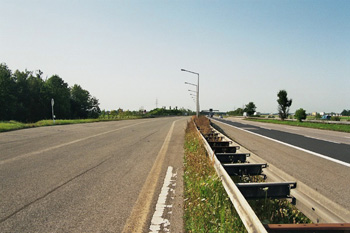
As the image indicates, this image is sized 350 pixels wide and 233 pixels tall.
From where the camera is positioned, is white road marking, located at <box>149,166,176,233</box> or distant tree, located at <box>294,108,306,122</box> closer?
white road marking, located at <box>149,166,176,233</box>

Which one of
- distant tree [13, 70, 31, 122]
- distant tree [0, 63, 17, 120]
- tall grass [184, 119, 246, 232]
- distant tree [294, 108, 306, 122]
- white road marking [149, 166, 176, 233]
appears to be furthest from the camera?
distant tree [13, 70, 31, 122]

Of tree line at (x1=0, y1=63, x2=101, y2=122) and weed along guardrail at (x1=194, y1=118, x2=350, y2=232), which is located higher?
tree line at (x1=0, y1=63, x2=101, y2=122)

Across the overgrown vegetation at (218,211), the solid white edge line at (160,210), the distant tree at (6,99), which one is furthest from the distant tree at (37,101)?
the overgrown vegetation at (218,211)

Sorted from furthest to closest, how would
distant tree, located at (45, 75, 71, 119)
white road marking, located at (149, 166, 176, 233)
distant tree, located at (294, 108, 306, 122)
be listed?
distant tree, located at (45, 75, 71, 119) → distant tree, located at (294, 108, 306, 122) → white road marking, located at (149, 166, 176, 233)

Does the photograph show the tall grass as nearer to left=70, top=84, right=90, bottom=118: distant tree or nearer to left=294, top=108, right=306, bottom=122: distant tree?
left=294, top=108, right=306, bottom=122: distant tree

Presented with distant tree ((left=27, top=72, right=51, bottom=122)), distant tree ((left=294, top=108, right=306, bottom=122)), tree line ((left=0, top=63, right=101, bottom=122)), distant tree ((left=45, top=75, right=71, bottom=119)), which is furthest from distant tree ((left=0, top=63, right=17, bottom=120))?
distant tree ((left=294, top=108, right=306, bottom=122))

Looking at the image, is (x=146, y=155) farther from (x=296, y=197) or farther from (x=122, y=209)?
(x=296, y=197)

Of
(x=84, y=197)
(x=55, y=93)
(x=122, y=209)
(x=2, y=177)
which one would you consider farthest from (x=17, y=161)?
(x=55, y=93)

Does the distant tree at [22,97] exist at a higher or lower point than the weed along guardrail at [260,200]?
higher

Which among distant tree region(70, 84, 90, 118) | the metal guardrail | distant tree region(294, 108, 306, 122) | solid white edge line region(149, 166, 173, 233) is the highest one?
distant tree region(70, 84, 90, 118)

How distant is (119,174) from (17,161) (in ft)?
12.7

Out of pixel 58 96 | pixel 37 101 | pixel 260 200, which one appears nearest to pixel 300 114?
pixel 260 200

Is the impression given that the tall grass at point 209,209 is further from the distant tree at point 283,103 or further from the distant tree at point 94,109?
the distant tree at point 94,109

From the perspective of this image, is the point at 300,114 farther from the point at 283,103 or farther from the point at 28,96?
the point at 28,96
